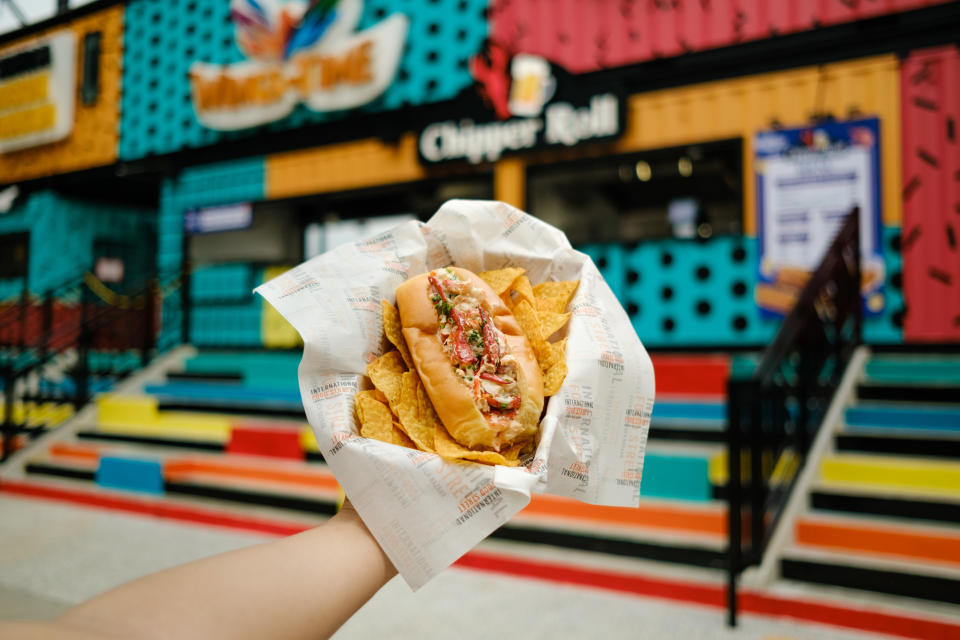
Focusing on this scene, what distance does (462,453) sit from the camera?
113 centimetres

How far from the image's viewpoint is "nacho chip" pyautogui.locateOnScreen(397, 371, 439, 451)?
1.20m

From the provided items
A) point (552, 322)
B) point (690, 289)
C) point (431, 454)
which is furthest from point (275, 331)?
point (431, 454)

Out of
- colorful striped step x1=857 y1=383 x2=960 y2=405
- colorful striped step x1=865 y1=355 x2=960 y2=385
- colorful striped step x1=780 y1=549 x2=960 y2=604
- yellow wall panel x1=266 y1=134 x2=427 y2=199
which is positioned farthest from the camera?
yellow wall panel x1=266 y1=134 x2=427 y2=199

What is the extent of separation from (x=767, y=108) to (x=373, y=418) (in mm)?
5409

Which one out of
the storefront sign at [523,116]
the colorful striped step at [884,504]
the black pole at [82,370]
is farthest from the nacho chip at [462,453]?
the black pole at [82,370]

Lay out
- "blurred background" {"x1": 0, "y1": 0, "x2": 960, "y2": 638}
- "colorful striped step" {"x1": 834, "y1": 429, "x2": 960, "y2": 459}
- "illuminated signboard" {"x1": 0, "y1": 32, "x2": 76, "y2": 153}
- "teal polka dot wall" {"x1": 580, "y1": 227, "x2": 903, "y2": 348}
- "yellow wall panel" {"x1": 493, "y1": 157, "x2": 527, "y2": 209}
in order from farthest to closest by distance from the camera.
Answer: "illuminated signboard" {"x1": 0, "y1": 32, "x2": 76, "y2": 153}
"yellow wall panel" {"x1": 493, "y1": 157, "x2": 527, "y2": 209}
"teal polka dot wall" {"x1": 580, "y1": 227, "x2": 903, "y2": 348}
"colorful striped step" {"x1": 834, "y1": 429, "x2": 960, "y2": 459}
"blurred background" {"x1": 0, "y1": 0, "x2": 960, "y2": 638}

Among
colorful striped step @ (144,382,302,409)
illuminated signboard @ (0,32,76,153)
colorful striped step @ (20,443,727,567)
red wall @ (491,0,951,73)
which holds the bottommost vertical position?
colorful striped step @ (20,443,727,567)

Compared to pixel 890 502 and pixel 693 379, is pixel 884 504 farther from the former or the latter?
pixel 693 379

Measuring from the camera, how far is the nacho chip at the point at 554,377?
1263 mm

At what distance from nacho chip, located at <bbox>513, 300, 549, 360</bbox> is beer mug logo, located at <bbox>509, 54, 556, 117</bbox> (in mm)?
5226

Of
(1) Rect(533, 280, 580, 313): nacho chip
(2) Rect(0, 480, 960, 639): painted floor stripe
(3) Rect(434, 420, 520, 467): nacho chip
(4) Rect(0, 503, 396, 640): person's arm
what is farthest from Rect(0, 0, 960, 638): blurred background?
(4) Rect(0, 503, 396, 640): person's arm

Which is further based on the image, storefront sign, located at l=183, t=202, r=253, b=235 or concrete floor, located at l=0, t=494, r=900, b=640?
storefront sign, located at l=183, t=202, r=253, b=235

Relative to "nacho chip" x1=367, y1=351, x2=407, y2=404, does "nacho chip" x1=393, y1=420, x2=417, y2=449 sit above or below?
below

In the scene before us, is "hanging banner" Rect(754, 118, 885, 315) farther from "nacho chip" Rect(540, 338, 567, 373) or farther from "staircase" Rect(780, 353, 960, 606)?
"nacho chip" Rect(540, 338, 567, 373)
